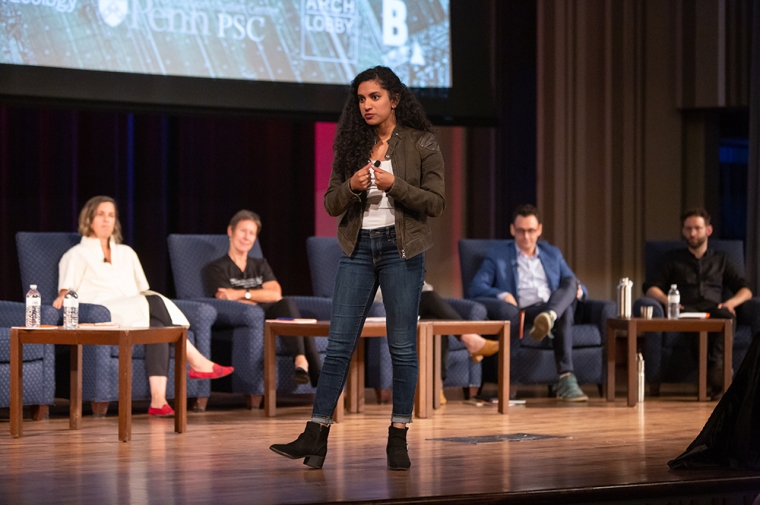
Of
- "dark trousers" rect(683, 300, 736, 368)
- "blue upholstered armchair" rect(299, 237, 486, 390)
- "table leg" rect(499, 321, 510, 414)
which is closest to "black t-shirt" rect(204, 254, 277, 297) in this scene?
"blue upholstered armchair" rect(299, 237, 486, 390)

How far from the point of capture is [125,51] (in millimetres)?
5934

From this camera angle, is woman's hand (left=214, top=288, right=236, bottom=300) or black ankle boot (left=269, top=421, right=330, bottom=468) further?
woman's hand (left=214, top=288, right=236, bottom=300)

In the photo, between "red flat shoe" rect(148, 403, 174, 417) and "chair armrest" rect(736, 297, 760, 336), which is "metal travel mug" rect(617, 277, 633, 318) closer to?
"chair armrest" rect(736, 297, 760, 336)

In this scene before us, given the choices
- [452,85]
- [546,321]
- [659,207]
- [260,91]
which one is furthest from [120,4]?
[659,207]

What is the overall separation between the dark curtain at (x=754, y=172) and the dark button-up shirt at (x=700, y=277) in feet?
3.33

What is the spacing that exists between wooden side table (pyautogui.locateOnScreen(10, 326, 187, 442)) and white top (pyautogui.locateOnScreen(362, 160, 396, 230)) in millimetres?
1308

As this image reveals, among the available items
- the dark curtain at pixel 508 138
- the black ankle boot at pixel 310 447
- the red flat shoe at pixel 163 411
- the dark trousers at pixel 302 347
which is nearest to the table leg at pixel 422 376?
the dark trousers at pixel 302 347

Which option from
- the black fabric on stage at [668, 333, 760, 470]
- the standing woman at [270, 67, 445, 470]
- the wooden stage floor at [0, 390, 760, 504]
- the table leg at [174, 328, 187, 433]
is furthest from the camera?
the table leg at [174, 328, 187, 433]

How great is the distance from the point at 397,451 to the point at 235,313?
224 cm

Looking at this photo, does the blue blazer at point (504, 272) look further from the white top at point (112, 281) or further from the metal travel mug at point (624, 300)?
the white top at point (112, 281)

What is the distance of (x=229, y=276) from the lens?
5543mm

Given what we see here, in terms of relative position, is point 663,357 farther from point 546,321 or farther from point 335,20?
point 335,20

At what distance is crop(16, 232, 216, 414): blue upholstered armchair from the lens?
4.70 metres

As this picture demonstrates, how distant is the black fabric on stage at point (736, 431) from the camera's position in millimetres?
3137
